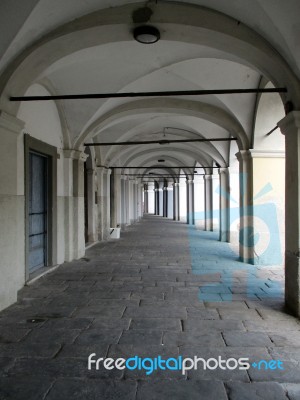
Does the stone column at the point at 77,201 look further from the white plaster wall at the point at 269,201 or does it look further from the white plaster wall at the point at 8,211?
the white plaster wall at the point at 269,201

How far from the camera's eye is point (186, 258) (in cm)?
910

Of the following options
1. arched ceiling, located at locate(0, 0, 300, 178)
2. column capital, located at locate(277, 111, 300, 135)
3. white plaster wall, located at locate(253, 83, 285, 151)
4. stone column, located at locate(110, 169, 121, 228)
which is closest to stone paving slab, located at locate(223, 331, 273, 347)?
column capital, located at locate(277, 111, 300, 135)

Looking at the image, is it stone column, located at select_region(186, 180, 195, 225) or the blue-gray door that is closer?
the blue-gray door

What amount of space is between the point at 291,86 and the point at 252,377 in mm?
3879

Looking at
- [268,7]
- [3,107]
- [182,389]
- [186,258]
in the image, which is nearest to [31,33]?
[3,107]

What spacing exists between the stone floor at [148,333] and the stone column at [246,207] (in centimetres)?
103

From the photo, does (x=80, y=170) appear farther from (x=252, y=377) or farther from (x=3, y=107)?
(x=252, y=377)

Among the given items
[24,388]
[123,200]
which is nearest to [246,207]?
[24,388]

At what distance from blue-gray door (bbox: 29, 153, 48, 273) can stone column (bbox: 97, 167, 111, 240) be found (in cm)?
536

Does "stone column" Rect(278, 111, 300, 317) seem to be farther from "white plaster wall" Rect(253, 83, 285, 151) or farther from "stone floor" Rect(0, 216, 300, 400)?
→ "white plaster wall" Rect(253, 83, 285, 151)

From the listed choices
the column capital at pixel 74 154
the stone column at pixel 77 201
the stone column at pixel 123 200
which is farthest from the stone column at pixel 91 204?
the stone column at pixel 123 200

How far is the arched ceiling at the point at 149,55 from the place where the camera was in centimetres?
448

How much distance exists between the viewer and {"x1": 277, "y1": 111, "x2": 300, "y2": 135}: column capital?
15.0 feet

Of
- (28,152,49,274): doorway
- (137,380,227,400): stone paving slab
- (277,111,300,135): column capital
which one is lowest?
(137,380,227,400): stone paving slab
